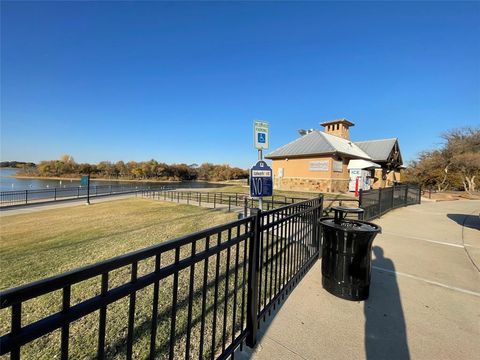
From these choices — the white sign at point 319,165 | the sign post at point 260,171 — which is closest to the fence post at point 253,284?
the sign post at point 260,171

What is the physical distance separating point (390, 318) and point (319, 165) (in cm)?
2197

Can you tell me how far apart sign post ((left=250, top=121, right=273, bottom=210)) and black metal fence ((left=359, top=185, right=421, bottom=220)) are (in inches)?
212

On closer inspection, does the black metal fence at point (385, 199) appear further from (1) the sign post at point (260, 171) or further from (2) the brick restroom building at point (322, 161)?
(2) the brick restroom building at point (322, 161)

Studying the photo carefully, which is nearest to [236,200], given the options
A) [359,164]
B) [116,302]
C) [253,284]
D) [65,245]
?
[65,245]

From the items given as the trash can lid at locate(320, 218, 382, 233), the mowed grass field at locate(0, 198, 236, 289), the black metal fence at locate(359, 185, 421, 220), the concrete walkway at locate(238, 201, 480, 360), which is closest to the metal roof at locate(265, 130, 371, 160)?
the black metal fence at locate(359, 185, 421, 220)

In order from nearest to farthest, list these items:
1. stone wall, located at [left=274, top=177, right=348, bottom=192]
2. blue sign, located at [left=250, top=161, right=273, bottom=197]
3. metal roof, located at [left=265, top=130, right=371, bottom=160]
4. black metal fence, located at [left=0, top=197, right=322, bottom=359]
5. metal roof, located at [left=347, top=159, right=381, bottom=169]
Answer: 1. black metal fence, located at [left=0, top=197, right=322, bottom=359]
2. blue sign, located at [left=250, top=161, right=273, bottom=197]
3. stone wall, located at [left=274, top=177, right=348, bottom=192]
4. metal roof, located at [left=265, top=130, right=371, bottom=160]
5. metal roof, located at [left=347, top=159, right=381, bottom=169]

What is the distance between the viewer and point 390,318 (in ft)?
9.84

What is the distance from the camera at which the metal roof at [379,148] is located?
30.8m

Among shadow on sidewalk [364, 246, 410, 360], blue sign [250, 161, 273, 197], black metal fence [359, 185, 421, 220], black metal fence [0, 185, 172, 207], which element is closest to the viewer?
shadow on sidewalk [364, 246, 410, 360]

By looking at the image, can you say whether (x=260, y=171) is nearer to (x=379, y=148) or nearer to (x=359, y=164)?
(x=359, y=164)

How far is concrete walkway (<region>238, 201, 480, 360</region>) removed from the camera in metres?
2.45

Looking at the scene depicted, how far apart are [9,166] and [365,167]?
193 metres

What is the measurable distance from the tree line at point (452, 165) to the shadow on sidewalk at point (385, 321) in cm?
3060

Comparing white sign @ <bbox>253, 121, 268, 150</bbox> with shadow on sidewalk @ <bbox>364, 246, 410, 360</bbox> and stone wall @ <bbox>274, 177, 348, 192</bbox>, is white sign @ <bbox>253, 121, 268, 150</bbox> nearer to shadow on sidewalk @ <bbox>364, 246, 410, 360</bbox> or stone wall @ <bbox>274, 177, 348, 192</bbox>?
shadow on sidewalk @ <bbox>364, 246, 410, 360</bbox>
